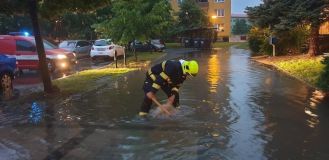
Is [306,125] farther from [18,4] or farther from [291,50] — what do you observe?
[291,50]

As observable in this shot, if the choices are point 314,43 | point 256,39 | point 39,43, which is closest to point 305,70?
point 314,43

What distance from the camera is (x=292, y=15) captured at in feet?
84.8

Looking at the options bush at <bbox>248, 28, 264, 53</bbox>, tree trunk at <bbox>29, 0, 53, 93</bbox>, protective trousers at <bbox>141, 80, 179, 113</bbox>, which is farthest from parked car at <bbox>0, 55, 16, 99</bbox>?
bush at <bbox>248, 28, 264, 53</bbox>

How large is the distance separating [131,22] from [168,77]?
18050 millimetres

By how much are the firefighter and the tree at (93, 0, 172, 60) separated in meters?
16.9

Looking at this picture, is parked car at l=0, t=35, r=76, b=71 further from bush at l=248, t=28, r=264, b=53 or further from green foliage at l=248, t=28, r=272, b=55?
bush at l=248, t=28, r=264, b=53

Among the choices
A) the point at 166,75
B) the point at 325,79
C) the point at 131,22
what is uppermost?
the point at 131,22

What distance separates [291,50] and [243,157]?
24.3 m

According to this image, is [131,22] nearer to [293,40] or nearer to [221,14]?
[293,40]

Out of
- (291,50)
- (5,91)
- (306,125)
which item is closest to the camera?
(306,125)

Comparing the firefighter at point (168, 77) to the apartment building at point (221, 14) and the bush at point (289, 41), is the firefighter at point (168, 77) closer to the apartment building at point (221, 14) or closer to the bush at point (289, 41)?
the bush at point (289, 41)

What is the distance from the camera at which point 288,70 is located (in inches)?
854

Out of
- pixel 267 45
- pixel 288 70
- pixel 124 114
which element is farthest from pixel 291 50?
pixel 124 114

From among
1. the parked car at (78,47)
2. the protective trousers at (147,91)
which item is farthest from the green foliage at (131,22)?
the protective trousers at (147,91)
